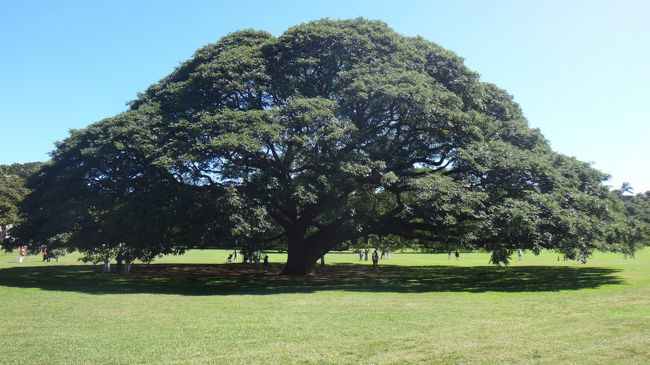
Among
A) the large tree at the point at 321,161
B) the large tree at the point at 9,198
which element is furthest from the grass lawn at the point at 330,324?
the large tree at the point at 9,198

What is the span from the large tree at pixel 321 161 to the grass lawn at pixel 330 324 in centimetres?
321

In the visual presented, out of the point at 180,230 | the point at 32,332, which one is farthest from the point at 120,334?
the point at 180,230

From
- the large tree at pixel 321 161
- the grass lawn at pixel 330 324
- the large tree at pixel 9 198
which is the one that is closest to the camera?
the grass lawn at pixel 330 324

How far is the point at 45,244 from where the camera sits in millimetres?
27875

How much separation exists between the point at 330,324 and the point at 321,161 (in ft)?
34.8

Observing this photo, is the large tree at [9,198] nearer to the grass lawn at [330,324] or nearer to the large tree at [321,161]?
the large tree at [321,161]

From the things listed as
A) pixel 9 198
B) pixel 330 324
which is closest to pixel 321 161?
pixel 330 324

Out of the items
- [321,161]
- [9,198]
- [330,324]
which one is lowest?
[330,324]

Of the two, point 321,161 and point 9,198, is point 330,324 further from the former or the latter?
point 9,198

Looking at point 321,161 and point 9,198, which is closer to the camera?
point 321,161

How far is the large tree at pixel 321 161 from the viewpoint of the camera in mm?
21453

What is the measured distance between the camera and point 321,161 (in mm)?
21875

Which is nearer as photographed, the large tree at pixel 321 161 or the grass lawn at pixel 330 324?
the grass lawn at pixel 330 324

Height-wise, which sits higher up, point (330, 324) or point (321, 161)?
point (321, 161)
